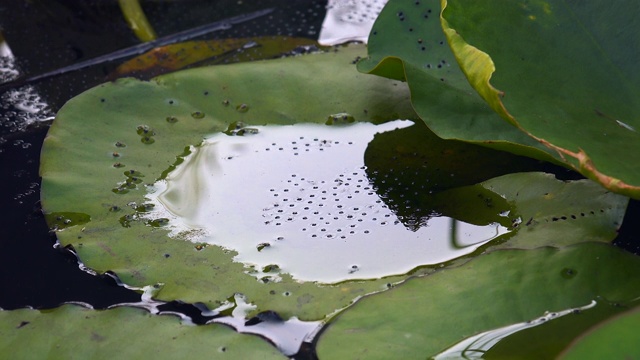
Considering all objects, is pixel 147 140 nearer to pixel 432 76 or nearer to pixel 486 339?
pixel 432 76

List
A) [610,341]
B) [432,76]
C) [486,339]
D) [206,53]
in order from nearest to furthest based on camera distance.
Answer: [610,341] < [486,339] < [432,76] < [206,53]

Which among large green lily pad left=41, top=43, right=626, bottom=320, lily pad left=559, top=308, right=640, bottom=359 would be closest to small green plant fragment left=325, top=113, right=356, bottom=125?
large green lily pad left=41, top=43, right=626, bottom=320

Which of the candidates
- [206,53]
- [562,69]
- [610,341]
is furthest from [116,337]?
[206,53]

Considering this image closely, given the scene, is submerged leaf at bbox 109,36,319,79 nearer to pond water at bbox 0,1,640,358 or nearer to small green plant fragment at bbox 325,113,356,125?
pond water at bbox 0,1,640,358

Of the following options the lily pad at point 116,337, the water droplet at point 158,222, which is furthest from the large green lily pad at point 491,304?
the water droplet at point 158,222

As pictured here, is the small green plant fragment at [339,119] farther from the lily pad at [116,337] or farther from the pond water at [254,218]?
the lily pad at [116,337]

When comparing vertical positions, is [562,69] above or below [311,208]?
above

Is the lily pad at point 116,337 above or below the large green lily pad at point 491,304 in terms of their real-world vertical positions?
above
